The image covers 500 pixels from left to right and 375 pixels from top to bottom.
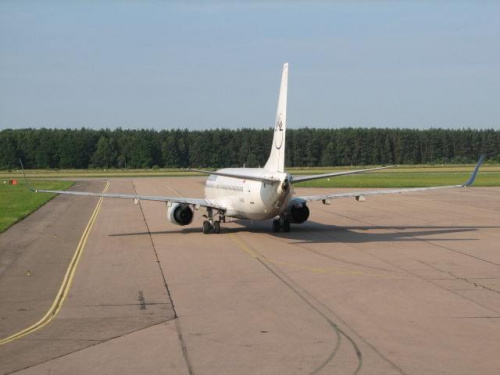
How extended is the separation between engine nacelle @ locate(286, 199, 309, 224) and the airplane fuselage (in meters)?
2.90

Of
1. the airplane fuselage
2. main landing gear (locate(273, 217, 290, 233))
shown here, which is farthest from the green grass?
main landing gear (locate(273, 217, 290, 233))

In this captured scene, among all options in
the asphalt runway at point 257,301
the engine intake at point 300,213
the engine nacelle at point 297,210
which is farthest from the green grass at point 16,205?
the engine intake at point 300,213

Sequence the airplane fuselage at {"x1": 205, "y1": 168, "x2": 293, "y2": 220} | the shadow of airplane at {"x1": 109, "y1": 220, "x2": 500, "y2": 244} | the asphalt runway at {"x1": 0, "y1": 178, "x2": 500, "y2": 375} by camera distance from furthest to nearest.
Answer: the shadow of airplane at {"x1": 109, "y1": 220, "x2": 500, "y2": 244} < the airplane fuselage at {"x1": 205, "y1": 168, "x2": 293, "y2": 220} < the asphalt runway at {"x1": 0, "y1": 178, "x2": 500, "y2": 375}

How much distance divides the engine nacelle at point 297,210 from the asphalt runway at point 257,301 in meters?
1.19

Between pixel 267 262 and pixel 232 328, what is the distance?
11.9 metres

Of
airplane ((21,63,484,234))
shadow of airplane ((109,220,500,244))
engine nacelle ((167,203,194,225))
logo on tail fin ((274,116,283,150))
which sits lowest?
shadow of airplane ((109,220,500,244))

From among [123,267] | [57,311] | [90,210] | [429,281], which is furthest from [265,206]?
[90,210]

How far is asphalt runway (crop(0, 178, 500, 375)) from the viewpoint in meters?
17.0

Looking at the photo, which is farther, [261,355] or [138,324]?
[138,324]

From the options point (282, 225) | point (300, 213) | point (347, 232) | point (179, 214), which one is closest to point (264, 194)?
point (282, 225)

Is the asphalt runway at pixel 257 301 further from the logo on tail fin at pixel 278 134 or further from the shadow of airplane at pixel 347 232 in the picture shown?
the logo on tail fin at pixel 278 134

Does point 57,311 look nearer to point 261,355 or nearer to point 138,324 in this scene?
point 138,324

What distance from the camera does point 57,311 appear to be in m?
22.4

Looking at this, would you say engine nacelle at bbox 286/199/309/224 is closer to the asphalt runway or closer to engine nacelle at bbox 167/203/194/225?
the asphalt runway
